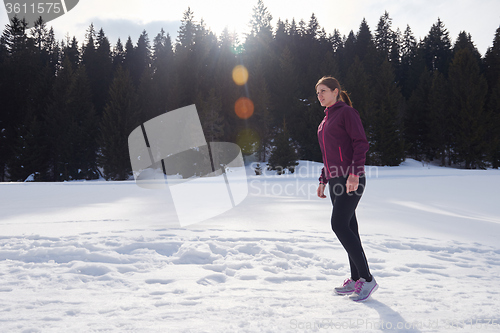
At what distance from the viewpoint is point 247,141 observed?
30.1 metres

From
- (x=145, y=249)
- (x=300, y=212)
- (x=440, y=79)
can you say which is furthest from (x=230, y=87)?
(x=145, y=249)

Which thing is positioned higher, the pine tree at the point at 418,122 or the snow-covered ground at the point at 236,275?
the pine tree at the point at 418,122

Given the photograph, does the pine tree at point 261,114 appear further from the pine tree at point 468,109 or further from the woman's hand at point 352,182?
the woman's hand at point 352,182

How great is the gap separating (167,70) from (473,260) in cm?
4236

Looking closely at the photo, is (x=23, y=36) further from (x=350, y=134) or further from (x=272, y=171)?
(x=350, y=134)

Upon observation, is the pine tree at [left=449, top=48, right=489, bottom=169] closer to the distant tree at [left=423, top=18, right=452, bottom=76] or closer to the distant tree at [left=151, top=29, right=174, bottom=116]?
the distant tree at [left=423, top=18, right=452, bottom=76]

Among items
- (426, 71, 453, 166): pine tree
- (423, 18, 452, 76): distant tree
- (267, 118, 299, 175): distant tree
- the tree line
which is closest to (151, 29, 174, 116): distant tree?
the tree line

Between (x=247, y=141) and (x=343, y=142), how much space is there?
1092 inches

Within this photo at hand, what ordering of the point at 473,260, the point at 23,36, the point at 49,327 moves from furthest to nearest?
1. the point at 23,36
2. the point at 473,260
3. the point at 49,327

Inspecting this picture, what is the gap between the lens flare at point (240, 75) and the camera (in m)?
33.2

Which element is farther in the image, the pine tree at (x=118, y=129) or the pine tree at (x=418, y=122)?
the pine tree at (x=418, y=122)

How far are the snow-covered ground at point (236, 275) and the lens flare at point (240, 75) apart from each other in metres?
29.5

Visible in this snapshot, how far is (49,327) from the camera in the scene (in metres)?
1.86

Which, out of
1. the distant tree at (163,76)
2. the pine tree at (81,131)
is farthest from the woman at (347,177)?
the pine tree at (81,131)
